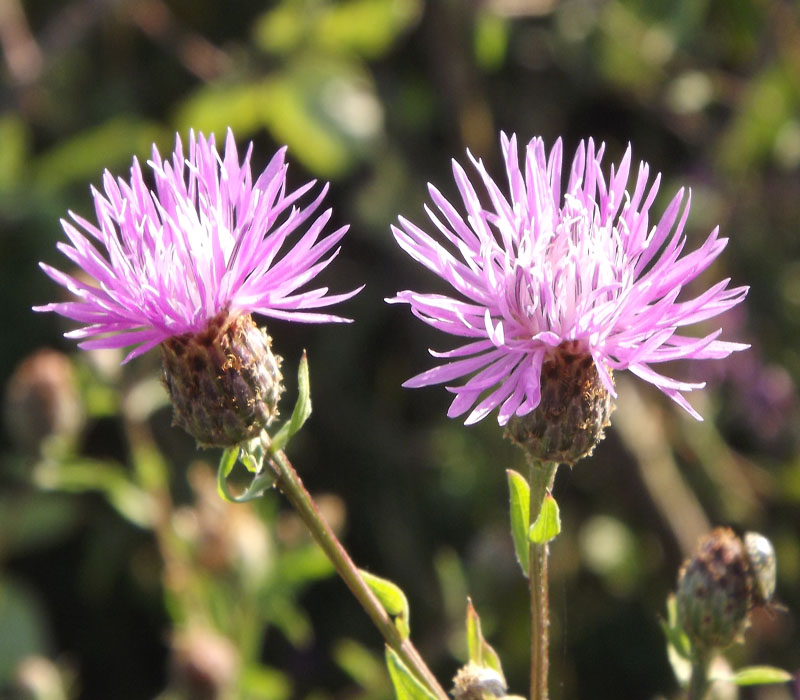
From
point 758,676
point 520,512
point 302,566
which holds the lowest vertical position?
point 758,676

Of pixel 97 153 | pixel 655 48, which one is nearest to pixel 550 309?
pixel 97 153

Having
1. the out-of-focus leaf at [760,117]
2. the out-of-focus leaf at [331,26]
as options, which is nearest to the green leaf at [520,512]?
the out-of-focus leaf at [331,26]

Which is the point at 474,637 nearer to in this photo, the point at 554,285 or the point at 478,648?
the point at 478,648

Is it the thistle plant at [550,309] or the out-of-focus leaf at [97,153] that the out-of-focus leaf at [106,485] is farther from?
the thistle plant at [550,309]

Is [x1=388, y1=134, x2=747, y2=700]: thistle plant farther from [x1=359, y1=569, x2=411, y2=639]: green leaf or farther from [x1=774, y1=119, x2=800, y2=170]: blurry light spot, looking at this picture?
[x1=774, y1=119, x2=800, y2=170]: blurry light spot

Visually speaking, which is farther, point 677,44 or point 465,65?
point 465,65

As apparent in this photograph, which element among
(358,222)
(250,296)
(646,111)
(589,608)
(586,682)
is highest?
(646,111)

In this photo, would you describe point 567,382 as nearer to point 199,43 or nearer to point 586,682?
point 586,682

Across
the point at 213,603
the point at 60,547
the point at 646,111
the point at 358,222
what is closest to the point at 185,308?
the point at 213,603
